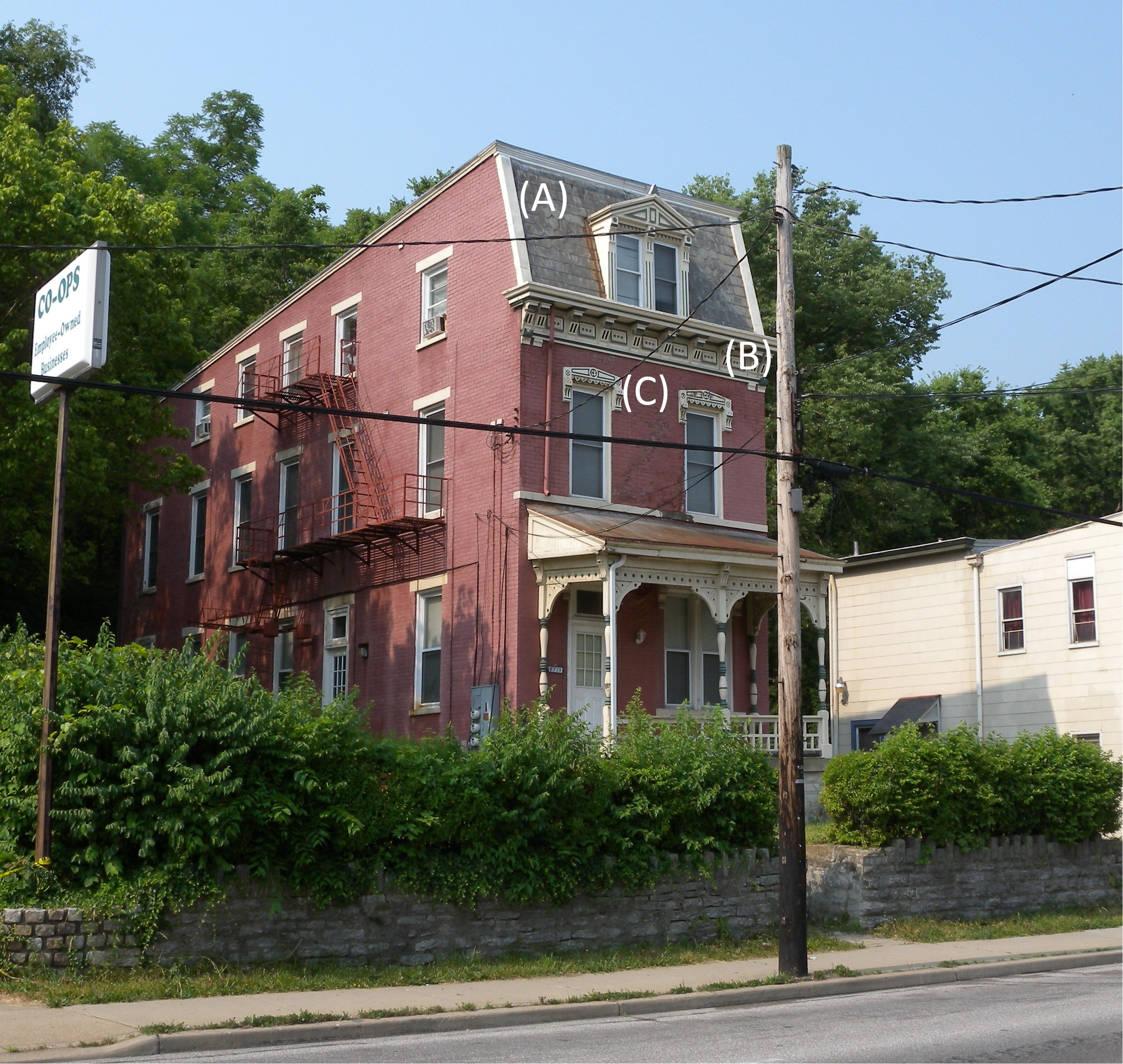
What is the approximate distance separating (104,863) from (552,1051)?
5.15 m

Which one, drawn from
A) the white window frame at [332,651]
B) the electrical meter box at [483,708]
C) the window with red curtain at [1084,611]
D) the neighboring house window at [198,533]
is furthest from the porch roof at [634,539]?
the neighboring house window at [198,533]

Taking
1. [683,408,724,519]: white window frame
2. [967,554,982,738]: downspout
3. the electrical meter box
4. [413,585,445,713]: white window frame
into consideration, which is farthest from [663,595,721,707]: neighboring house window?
[967,554,982,738]: downspout

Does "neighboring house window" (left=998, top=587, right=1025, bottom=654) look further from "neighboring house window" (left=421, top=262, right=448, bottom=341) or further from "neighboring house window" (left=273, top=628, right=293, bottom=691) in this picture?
"neighboring house window" (left=273, top=628, right=293, bottom=691)

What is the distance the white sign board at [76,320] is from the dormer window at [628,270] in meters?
13.1

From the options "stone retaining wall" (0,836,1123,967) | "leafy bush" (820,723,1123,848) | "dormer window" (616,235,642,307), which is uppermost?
"dormer window" (616,235,642,307)

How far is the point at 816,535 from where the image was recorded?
39875mm

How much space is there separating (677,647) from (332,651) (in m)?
7.67

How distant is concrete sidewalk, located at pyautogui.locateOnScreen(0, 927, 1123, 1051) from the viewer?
35.1ft

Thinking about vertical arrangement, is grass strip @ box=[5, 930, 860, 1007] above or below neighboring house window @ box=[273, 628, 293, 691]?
below

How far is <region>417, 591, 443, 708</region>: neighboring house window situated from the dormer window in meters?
6.84

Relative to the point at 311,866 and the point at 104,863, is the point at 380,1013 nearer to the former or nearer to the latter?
the point at 311,866

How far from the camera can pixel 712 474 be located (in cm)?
2677

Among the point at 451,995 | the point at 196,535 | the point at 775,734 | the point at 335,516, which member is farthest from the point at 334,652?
the point at 451,995

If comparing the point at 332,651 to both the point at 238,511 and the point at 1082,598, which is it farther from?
the point at 1082,598
